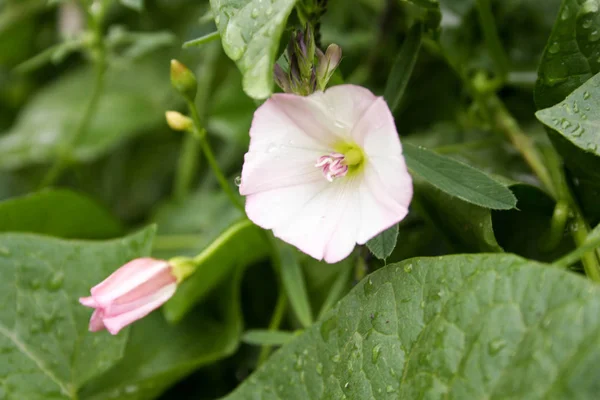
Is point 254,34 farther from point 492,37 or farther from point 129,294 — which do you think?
point 492,37

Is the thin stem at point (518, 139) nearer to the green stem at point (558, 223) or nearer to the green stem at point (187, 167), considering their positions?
the green stem at point (558, 223)

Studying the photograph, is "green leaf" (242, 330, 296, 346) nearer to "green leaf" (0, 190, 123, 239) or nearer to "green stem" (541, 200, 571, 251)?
"green stem" (541, 200, 571, 251)

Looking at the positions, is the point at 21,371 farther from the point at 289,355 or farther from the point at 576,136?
the point at 576,136

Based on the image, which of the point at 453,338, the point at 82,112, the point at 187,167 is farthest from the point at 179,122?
the point at 82,112

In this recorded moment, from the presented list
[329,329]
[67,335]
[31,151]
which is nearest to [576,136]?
[329,329]

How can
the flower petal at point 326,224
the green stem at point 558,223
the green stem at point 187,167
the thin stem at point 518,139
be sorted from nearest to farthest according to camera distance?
the flower petal at point 326,224, the green stem at point 558,223, the thin stem at point 518,139, the green stem at point 187,167

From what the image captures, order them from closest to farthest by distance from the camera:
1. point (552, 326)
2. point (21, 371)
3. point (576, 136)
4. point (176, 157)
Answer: point (552, 326)
point (576, 136)
point (21, 371)
point (176, 157)

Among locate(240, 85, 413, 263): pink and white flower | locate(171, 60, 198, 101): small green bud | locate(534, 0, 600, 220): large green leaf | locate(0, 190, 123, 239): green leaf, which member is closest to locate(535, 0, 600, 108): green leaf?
locate(534, 0, 600, 220): large green leaf

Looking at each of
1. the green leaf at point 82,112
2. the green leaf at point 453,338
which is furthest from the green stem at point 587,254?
the green leaf at point 82,112
